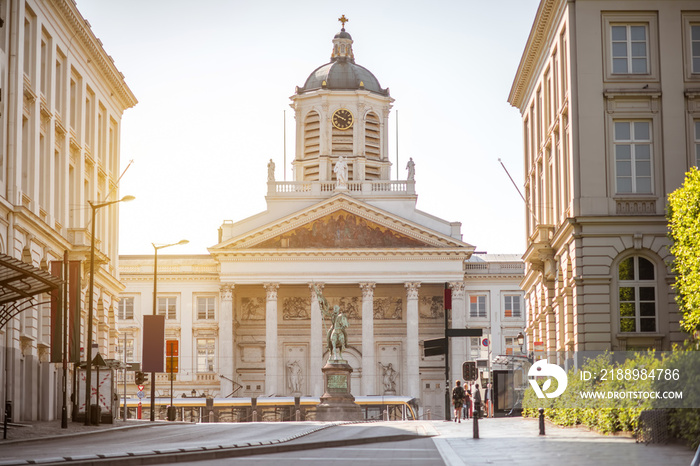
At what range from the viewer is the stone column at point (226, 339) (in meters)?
103

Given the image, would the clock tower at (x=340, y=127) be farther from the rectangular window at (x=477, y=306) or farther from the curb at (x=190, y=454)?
the curb at (x=190, y=454)

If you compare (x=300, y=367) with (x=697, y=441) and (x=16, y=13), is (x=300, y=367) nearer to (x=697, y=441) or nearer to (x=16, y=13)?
(x=16, y=13)

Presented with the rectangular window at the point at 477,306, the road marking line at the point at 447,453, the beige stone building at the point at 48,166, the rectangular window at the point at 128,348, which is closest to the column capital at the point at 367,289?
the rectangular window at the point at 477,306

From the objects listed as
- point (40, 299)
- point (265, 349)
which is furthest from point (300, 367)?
point (40, 299)

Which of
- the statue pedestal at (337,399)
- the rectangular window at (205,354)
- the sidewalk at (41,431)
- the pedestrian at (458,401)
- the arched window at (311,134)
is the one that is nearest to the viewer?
the sidewalk at (41,431)

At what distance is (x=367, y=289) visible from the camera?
104438 mm

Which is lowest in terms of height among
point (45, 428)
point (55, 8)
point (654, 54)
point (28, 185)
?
point (45, 428)

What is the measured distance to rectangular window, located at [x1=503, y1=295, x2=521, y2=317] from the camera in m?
112

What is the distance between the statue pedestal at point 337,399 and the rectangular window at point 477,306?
142 feet

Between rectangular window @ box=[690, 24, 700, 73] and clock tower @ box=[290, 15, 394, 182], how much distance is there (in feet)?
206

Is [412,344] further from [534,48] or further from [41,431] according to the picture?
[41,431]

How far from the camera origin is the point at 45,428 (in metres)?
43.4

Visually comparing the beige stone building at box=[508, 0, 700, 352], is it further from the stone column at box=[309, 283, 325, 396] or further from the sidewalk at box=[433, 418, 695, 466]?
the stone column at box=[309, 283, 325, 396]

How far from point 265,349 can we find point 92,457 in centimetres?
8189
